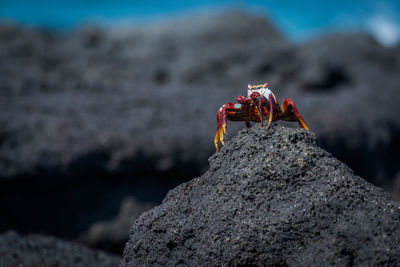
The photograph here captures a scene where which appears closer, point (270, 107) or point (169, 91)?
point (270, 107)

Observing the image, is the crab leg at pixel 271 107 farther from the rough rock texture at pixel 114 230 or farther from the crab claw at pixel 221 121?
the rough rock texture at pixel 114 230

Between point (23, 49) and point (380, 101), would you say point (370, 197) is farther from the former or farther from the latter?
point (23, 49)

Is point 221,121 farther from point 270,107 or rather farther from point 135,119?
point 135,119

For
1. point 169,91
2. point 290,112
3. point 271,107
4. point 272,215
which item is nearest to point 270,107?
point 271,107

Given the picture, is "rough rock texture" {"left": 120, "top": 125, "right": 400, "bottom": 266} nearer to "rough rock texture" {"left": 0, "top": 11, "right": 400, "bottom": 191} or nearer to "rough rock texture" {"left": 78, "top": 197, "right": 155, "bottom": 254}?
"rough rock texture" {"left": 78, "top": 197, "right": 155, "bottom": 254}

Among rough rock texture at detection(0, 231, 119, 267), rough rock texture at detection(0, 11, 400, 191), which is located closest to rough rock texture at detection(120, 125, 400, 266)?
rough rock texture at detection(0, 231, 119, 267)

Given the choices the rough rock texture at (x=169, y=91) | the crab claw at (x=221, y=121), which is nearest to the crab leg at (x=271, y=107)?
the crab claw at (x=221, y=121)
